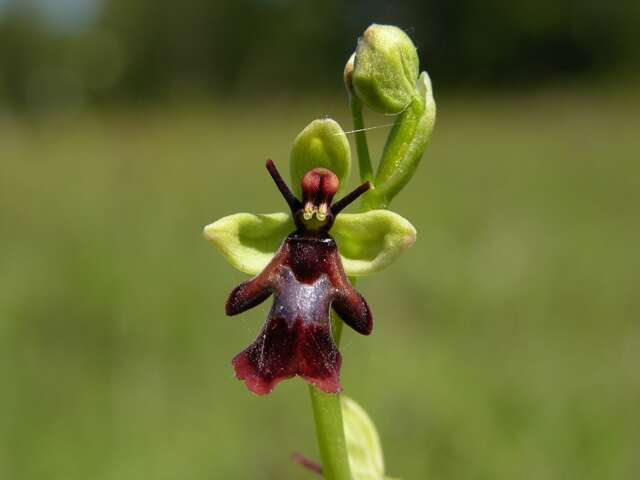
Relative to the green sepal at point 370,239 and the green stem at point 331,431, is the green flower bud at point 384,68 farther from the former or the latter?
the green stem at point 331,431

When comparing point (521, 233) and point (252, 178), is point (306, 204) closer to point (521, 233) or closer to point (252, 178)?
point (521, 233)

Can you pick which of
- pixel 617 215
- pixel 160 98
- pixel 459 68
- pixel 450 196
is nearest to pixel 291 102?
pixel 160 98

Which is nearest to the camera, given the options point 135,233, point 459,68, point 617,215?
point 135,233

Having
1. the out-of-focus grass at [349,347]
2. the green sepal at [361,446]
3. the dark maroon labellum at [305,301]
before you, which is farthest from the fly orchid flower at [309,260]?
the out-of-focus grass at [349,347]

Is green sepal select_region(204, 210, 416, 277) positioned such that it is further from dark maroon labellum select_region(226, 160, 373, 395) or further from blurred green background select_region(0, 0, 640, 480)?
blurred green background select_region(0, 0, 640, 480)

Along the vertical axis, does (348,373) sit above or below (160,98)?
below

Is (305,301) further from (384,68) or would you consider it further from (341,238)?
(384,68)
